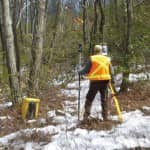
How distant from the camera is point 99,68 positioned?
434 inches

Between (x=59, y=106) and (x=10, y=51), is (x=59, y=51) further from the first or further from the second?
(x=59, y=106)

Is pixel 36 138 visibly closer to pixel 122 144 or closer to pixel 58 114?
pixel 122 144

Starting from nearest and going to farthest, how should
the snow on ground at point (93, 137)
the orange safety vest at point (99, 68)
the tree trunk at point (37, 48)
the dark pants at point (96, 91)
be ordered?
1. the snow on ground at point (93, 137)
2. the orange safety vest at point (99, 68)
3. the dark pants at point (96, 91)
4. the tree trunk at point (37, 48)

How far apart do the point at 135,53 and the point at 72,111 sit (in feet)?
12.5

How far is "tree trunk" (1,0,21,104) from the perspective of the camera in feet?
50.3

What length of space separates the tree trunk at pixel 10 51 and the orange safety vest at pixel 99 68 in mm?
5083

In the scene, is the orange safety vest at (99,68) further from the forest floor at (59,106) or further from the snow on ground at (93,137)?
the snow on ground at (93,137)

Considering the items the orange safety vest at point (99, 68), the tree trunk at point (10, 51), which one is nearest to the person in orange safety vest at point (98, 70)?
the orange safety vest at point (99, 68)

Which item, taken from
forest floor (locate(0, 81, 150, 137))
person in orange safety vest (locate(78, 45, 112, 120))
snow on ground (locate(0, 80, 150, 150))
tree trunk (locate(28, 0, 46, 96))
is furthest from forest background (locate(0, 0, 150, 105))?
person in orange safety vest (locate(78, 45, 112, 120))

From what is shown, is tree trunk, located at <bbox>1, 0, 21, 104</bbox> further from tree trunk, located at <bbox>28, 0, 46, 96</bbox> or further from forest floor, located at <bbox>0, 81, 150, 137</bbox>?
tree trunk, located at <bbox>28, 0, 46, 96</bbox>

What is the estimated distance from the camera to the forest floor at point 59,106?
39.1 feet

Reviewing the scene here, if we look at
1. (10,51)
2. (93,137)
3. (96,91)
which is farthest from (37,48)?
(93,137)

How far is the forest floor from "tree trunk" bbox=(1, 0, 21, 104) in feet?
1.97

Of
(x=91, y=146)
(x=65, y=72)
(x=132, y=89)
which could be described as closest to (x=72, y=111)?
(x=132, y=89)
